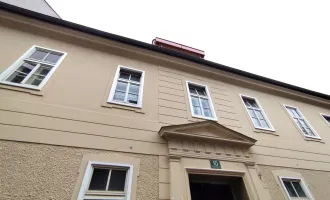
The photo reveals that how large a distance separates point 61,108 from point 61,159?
126 cm

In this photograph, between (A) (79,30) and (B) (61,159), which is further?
(A) (79,30)

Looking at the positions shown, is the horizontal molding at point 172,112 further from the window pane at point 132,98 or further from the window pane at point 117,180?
the window pane at point 117,180

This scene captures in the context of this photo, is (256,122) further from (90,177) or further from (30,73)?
(30,73)

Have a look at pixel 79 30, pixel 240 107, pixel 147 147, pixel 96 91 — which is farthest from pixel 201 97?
pixel 79 30

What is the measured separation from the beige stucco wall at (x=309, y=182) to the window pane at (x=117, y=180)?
3.72 metres

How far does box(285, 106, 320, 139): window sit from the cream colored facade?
0.38 meters

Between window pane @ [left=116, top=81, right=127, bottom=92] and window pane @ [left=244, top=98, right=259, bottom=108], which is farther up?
window pane @ [left=244, top=98, right=259, bottom=108]

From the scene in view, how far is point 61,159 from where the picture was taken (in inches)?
127

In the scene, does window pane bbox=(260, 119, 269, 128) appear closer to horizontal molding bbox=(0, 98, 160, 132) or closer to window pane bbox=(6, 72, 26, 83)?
horizontal molding bbox=(0, 98, 160, 132)

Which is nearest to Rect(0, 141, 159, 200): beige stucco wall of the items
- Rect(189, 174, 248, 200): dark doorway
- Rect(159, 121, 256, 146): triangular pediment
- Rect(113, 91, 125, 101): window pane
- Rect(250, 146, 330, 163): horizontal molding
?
Rect(159, 121, 256, 146): triangular pediment

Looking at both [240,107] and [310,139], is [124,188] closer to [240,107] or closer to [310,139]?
[240,107]

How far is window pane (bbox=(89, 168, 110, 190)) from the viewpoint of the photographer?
3.20 metres

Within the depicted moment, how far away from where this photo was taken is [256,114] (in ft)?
21.5

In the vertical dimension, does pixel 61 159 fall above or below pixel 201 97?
below
